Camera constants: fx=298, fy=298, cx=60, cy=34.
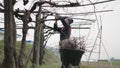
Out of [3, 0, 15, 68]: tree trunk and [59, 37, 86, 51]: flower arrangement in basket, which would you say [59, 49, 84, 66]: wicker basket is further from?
[3, 0, 15, 68]: tree trunk

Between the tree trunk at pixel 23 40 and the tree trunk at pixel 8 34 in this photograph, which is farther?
the tree trunk at pixel 23 40

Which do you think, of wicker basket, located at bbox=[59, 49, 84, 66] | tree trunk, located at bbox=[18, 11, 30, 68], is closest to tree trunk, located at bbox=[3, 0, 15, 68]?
tree trunk, located at bbox=[18, 11, 30, 68]

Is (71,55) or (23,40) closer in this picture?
(23,40)

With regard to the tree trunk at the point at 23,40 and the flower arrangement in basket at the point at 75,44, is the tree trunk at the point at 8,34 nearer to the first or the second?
the tree trunk at the point at 23,40

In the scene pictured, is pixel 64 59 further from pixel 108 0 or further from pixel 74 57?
pixel 108 0

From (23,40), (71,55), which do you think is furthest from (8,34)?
(71,55)

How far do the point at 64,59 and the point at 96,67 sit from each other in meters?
5.77

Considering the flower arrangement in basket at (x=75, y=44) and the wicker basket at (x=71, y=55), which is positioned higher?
the flower arrangement in basket at (x=75, y=44)

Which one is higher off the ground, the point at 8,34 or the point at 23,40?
the point at 8,34

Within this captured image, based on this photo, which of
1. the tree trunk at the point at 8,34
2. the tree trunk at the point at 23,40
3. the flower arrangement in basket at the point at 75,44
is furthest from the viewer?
the flower arrangement in basket at the point at 75,44

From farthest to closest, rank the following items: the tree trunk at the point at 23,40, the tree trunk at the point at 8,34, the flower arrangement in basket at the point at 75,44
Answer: the flower arrangement in basket at the point at 75,44 < the tree trunk at the point at 23,40 < the tree trunk at the point at 8,34

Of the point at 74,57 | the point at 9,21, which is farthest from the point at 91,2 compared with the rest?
the point at 9,21

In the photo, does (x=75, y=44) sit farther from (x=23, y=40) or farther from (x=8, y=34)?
(x=8, y=34)

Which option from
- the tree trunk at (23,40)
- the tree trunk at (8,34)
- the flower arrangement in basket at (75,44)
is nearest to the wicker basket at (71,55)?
the flower arrangement in basket at (75,44)
